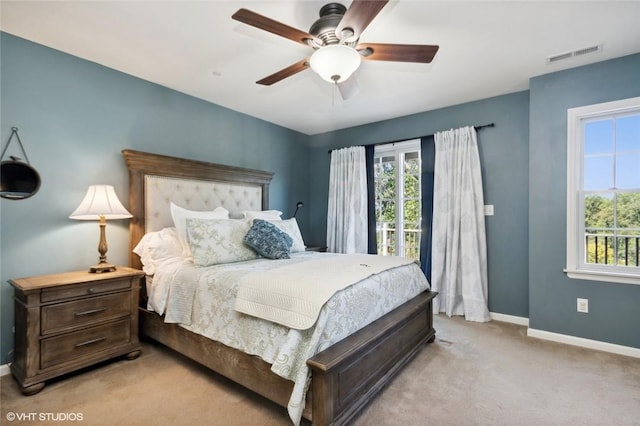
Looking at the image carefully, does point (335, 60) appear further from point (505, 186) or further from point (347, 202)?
point (347, 202)

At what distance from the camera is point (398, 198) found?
4297 mm

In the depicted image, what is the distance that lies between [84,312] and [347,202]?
3322mm

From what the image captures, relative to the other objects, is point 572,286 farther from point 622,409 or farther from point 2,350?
point 2,350

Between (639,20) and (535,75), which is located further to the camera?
(535,75)

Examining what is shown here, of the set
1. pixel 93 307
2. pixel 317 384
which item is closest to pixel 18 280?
pixel 93 307

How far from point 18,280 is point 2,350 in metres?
0.56

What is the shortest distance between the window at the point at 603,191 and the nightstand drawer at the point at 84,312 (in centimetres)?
404

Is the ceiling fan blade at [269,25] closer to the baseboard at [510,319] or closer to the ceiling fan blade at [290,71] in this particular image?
the ceiling fan blade at [290,71]

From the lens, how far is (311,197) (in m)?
5.23

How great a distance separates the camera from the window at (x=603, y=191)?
2.71 m

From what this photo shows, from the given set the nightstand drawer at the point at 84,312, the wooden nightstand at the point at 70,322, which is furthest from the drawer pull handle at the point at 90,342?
the nightstand drawer at the point at 84,312

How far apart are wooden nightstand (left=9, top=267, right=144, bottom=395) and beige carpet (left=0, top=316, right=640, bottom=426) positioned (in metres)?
0.13

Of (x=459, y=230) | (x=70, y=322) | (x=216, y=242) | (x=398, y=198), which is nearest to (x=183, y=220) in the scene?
(x=216, y=242)

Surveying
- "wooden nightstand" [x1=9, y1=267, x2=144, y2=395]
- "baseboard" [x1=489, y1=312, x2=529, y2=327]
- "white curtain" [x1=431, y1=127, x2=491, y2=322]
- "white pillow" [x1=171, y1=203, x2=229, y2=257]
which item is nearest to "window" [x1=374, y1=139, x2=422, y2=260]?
"white curtain" [x1=431, y1=127, x2=491, y2=322]
